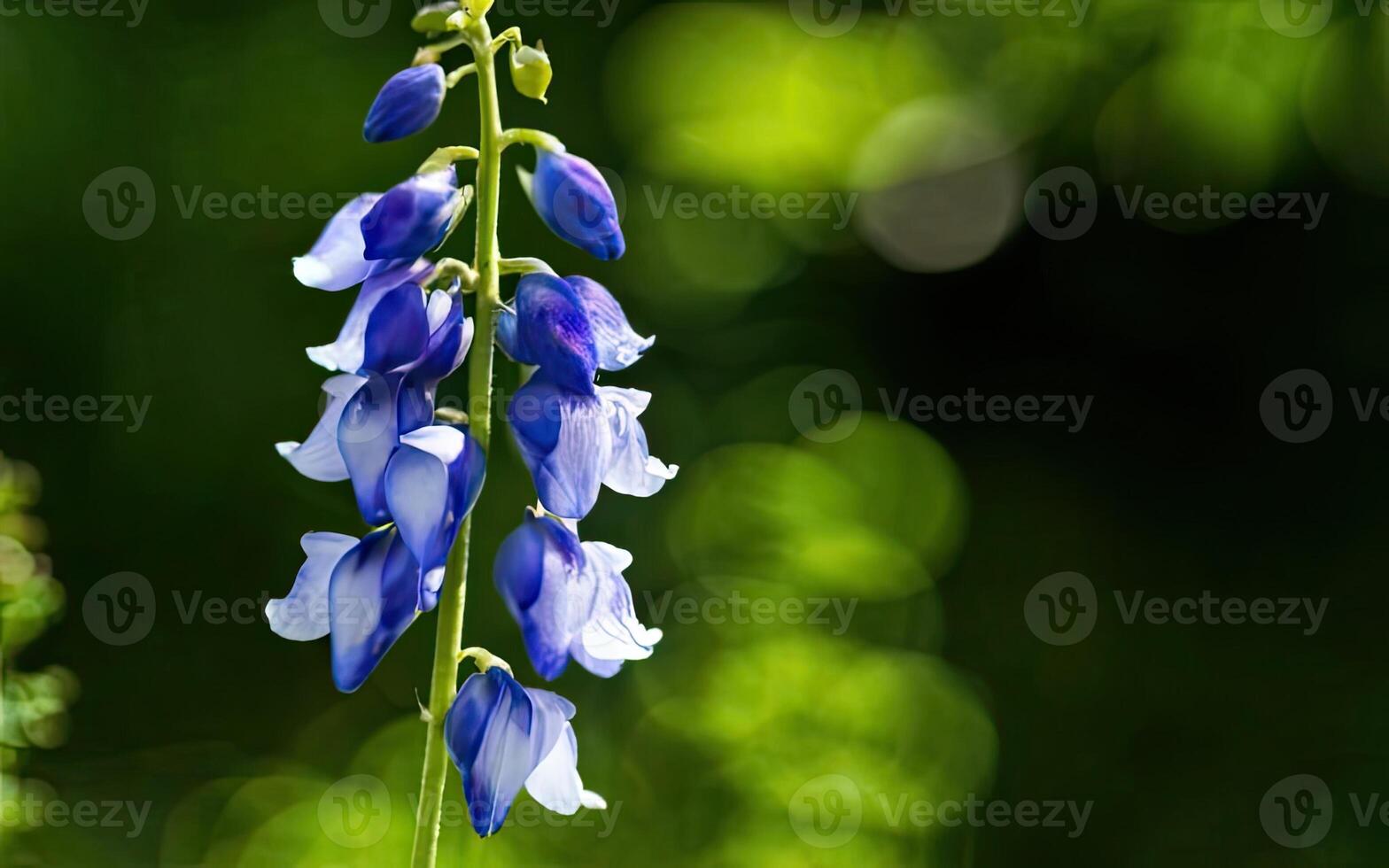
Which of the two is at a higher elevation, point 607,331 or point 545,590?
point 607,331

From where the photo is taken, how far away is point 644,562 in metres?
3.14

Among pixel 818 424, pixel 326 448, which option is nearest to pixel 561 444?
pixel 326 448

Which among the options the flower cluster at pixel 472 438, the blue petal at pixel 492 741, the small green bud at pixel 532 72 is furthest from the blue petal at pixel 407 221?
the blue petal at pixel 492 741

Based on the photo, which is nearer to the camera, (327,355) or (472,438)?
(472,438)

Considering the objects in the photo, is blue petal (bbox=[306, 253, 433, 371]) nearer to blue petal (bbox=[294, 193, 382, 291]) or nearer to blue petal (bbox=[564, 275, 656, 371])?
blue petal (bbox=[294, 193, 382, 291])

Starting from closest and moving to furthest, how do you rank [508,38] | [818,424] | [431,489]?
[431,489]
[508,38]
[818,424]

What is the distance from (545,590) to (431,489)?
15 cm

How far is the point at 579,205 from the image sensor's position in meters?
1.05

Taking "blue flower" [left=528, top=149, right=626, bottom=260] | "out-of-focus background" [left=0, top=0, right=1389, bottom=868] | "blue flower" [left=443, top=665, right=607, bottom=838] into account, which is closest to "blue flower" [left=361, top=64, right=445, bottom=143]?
"blue flower" [left=528, top=149, right=626, bottom=260]

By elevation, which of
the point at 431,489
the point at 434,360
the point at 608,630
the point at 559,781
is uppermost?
the point at 434,360

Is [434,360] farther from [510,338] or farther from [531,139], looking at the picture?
[531,139]

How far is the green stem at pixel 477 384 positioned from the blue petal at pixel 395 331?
48mm

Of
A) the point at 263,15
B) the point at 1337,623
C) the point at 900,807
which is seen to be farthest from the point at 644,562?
the point at 263,15

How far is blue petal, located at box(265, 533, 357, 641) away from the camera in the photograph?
108 centimetres
